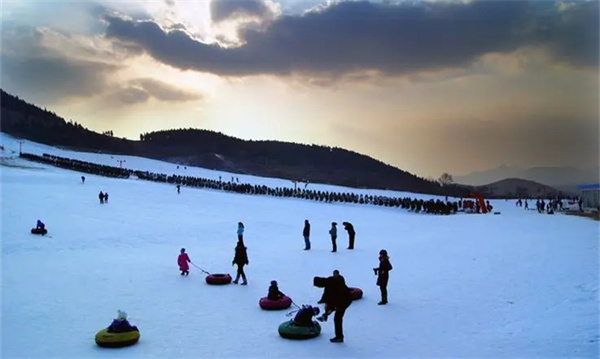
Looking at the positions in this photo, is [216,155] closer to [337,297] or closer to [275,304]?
[275,304]

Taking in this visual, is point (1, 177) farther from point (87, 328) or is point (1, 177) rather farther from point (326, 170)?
point (326, 170)

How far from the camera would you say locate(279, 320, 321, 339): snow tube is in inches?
352

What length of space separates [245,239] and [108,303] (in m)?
13.0

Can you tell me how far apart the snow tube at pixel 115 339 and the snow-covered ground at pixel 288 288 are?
0.13 metres

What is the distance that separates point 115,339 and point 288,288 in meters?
5.52

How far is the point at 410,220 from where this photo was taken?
35.1m

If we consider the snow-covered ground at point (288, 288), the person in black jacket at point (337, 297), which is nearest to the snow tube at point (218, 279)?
the snow-covered ground at point (288, 288)

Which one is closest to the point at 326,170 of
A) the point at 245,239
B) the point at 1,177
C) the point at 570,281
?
the point at 1,177

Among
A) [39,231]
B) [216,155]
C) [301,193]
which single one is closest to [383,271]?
[39,231]

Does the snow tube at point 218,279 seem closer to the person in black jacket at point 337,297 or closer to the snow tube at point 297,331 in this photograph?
the snow tube at point 297,331

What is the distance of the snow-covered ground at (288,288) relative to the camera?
28.3ft

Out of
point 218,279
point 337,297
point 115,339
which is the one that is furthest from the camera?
point 218,279

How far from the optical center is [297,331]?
29.5 ft

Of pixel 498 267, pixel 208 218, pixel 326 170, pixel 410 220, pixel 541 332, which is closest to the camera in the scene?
pixel 541 332
